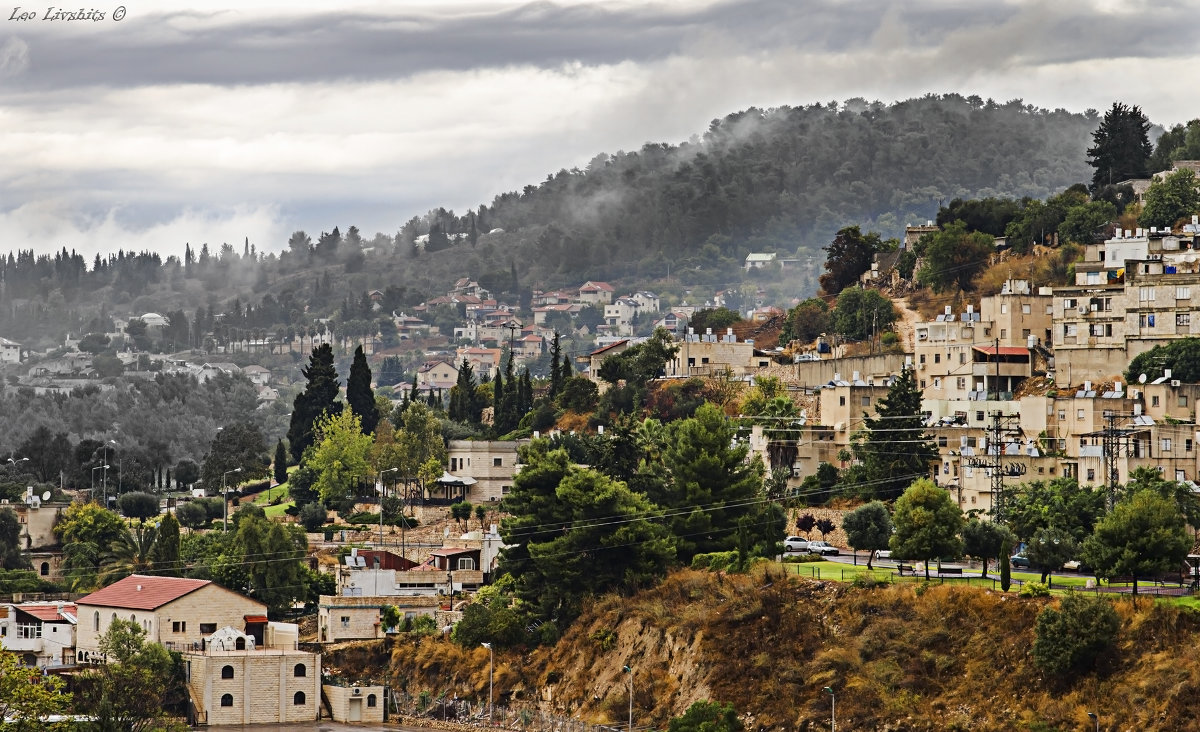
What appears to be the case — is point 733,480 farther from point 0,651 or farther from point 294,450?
point 294,450

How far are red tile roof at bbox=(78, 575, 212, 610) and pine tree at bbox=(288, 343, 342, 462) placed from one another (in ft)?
109

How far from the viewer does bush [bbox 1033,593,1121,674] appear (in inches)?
2483

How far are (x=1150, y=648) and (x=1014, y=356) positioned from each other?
119ft

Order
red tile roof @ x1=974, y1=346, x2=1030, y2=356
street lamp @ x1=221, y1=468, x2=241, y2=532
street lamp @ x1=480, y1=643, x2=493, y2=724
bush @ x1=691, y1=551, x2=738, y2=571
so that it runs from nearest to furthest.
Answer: street lamp @ x1=480, y1=643, x2=493, y2=724 → bush @ x1=691, y1=551, x2=738, y2=571 → red tile roof @ x1=974, y1=346, x2=1030, y2=356 → street lamp @ x1=221, y1=468, x2=241, y2=532

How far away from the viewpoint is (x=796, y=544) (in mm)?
85188

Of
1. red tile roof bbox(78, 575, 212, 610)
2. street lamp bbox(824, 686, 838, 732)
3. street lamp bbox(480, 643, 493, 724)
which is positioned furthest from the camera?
red tile roof bbox(78, 575, 212, 610)

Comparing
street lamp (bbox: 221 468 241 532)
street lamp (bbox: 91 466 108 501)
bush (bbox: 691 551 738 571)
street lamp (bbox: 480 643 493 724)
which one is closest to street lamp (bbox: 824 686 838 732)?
bush (bbox: 691 551 738 571)

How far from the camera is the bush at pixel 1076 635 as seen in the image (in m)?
63.1

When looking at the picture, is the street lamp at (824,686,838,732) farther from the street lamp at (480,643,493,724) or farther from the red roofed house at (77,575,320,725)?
the red roofed house at (77,575,320,725)

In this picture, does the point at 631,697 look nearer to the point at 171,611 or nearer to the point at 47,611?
the point at 171,611

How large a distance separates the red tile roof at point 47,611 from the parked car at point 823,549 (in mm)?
30602

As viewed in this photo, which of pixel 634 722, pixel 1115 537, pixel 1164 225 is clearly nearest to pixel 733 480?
pixel 634 722

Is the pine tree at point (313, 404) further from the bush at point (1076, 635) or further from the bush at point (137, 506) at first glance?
the bush at point (1076, 635)

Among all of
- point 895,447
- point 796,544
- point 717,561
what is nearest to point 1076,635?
point 717,561
